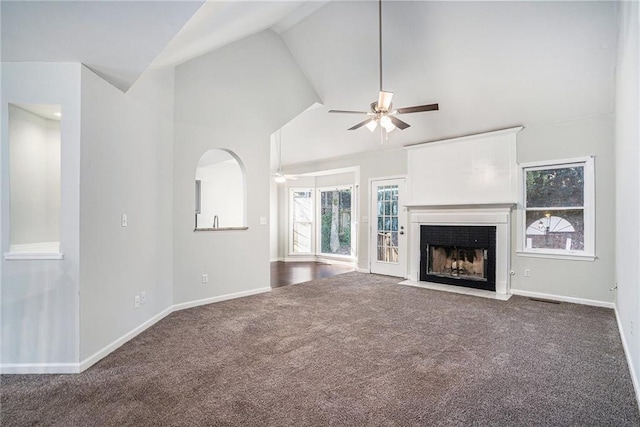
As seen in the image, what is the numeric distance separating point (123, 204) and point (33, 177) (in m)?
0.73

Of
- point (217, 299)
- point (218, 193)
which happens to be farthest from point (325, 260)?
point (217, 299)

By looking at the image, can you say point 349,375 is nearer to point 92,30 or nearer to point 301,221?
point 92,30

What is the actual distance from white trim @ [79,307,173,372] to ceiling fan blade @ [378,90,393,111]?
3483 mm

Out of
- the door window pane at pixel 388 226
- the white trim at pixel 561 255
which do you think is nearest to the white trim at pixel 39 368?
the door window pane at pixel 388 226

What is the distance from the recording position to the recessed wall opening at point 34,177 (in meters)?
2.63

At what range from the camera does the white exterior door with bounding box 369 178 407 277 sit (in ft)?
20.5

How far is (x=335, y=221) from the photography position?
28.0 ft

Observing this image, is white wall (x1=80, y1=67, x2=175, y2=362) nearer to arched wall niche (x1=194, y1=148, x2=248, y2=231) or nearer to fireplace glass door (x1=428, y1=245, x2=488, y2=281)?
arched wall niche (x1=194, y1=148, x2=248, y2=231)

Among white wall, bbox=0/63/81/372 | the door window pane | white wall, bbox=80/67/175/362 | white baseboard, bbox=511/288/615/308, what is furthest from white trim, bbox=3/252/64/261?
white baseboard, bbox=511/288/615/308

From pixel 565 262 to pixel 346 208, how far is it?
190 inches

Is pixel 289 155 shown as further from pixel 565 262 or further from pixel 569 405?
pixel 569 405

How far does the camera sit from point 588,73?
12.6ft

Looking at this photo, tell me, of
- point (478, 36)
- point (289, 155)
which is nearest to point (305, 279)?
point (289, 155)

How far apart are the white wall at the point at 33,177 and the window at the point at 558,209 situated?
19.4ft
